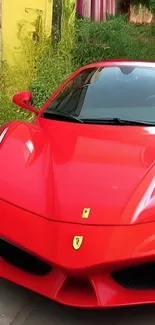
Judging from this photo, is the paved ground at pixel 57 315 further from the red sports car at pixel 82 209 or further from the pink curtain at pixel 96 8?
the pink curtain at pixel 96 8

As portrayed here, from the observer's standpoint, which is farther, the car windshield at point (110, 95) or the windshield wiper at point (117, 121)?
the car windshield at point (110, 95)

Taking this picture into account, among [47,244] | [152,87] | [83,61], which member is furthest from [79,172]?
[83,61]

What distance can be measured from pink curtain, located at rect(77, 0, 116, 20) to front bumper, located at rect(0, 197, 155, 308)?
9580mm

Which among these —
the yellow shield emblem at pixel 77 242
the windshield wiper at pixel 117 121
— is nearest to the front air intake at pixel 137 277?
the yellow shield emblem at pixel 77 242

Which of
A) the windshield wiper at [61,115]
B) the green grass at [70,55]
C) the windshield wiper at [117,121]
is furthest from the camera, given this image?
the green grass at [70,55]

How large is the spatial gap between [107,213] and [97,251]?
0.25 m

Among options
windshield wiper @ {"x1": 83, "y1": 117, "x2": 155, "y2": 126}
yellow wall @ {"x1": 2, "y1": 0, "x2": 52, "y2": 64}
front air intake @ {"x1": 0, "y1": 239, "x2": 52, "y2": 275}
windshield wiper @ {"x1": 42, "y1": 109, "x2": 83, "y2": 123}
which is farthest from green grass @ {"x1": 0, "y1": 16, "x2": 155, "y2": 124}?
front air intake @ {"x1": 0, "y1": 239, "x2": 52, "y2": 275}

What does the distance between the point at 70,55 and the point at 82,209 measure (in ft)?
21.5

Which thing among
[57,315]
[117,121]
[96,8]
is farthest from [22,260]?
[96,8]

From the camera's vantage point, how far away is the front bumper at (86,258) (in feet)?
9.87

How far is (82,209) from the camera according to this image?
128 inches

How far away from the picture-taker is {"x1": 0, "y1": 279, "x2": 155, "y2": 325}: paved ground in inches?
127

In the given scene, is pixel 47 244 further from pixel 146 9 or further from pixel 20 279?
pixel 146 9

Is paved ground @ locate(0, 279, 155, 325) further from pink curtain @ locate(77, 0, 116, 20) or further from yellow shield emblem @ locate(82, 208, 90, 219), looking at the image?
pink curtain @ locate(77, 0, 116, 20)
